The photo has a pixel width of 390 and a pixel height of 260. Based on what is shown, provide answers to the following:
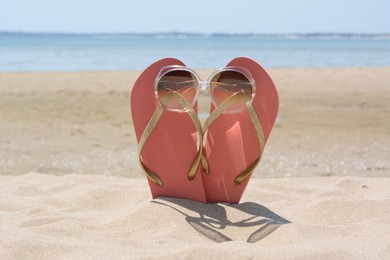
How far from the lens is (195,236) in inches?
116

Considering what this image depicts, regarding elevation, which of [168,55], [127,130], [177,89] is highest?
[177,89]

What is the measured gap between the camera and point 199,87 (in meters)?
3.21

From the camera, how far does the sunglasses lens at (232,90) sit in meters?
3.19

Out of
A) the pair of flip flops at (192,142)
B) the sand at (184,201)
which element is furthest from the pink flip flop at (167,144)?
the sand at (184,201)

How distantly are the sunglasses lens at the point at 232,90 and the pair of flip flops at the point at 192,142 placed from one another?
0.17 metres

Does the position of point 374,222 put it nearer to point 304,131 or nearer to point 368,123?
point 304,131

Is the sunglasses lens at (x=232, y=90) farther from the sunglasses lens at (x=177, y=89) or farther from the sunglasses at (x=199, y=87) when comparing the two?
the sunglasses lens at (x=177, y=89)

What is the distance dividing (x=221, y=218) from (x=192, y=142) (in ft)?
1.49

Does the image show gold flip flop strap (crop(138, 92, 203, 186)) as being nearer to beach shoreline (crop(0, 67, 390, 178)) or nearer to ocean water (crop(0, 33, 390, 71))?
beach shoreline (crop(0, 67, 390, 178))

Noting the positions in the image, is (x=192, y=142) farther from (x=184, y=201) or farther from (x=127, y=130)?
(x=127, y=130)

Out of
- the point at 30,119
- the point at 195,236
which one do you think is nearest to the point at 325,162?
the point at 195,236

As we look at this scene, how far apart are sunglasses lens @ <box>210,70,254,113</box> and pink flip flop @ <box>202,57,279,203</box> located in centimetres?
11

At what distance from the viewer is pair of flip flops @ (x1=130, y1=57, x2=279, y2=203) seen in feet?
11.1

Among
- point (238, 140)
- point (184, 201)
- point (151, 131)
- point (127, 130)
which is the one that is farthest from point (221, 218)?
point (127, 130)
